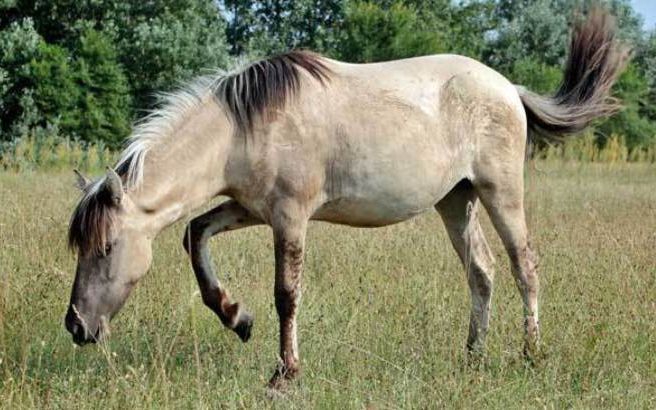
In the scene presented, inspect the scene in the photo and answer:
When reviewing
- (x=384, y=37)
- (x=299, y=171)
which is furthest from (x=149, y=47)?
(x=299, y=171)

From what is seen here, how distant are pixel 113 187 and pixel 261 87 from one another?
1.05 metres

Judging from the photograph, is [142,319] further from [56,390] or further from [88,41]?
[88,41]

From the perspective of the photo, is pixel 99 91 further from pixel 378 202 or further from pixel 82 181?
pixel 378 202

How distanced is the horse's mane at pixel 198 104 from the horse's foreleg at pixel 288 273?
1.93ft

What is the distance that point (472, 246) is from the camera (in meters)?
5.57

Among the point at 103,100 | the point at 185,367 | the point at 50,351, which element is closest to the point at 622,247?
the point at 185,367

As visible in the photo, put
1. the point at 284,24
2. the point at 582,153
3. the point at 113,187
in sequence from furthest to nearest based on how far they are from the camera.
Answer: the point at 284,24
the point at 582,153
the point at 113,187

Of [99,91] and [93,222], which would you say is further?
[99,91]

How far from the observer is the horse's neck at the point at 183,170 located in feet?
14.4

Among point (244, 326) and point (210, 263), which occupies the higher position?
point (210, 263)

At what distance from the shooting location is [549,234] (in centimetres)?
891

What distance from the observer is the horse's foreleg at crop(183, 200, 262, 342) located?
4.80 meters

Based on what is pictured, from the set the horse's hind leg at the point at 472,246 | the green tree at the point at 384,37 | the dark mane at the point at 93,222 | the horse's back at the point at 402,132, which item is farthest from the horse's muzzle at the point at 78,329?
the green tree at the point at 384,37

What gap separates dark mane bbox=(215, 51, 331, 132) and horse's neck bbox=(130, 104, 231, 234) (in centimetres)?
11
